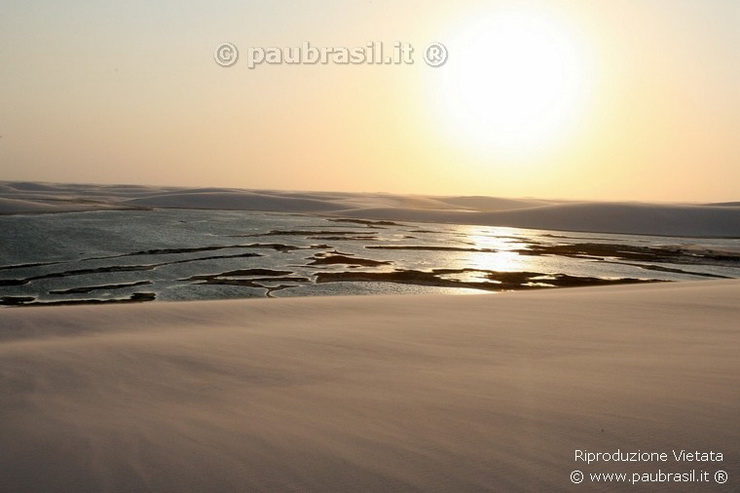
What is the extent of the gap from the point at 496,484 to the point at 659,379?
6.59 feet

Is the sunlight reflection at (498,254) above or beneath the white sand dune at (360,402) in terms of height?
beneath

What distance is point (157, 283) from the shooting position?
14055mm

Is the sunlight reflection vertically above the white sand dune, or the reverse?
the white sand dune

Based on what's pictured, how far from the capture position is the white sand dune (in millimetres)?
2893

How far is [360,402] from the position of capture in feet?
12.9

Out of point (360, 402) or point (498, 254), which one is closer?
point (360, 402)

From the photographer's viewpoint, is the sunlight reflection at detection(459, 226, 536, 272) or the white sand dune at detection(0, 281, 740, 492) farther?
the sunlight reflection at detection(459, 226, 536, 272)

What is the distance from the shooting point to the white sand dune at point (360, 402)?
2893mm

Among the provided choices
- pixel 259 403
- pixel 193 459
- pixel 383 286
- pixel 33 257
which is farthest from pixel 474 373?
pixel 33 257

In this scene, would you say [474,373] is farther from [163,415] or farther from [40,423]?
[40,423]

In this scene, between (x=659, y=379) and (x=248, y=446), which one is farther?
(x=659, y=379)

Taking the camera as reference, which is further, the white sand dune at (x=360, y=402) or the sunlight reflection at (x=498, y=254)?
the sunlight reflection at (x=498, y=254)

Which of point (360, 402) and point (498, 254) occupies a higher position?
point (360, 402)

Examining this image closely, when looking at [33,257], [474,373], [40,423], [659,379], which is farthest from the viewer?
[33,257]
